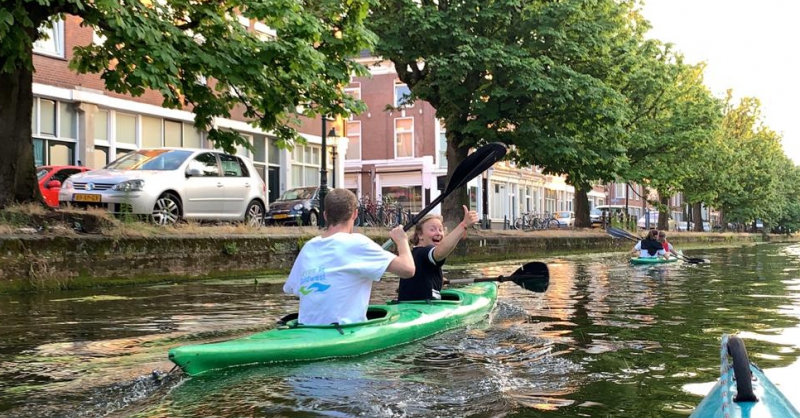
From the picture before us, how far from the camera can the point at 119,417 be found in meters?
3.58

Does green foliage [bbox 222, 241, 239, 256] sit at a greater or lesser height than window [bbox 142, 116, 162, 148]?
lesser

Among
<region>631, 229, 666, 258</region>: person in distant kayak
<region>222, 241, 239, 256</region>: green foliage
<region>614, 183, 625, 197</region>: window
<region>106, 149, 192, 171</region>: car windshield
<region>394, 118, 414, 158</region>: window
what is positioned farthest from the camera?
<region>614, 183, 625, 197</region>: window

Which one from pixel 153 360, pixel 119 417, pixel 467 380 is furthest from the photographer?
pixel 153 360

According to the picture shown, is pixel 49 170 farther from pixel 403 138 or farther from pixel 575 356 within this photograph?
pixel 403 138

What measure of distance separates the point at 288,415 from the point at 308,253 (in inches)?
65.9

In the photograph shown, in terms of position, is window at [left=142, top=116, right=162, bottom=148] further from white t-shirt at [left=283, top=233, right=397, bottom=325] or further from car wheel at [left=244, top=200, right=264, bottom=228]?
white t-shirt at [left=283, top=233, right=397, bottom=325]

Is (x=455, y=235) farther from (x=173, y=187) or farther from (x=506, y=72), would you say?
(x=506, y=72)

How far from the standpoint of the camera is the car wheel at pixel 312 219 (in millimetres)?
20344

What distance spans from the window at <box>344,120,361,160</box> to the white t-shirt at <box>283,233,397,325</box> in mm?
39961

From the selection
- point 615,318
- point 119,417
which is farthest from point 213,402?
point 615,318

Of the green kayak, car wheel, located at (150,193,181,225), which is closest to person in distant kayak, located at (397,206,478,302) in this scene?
the green kayak

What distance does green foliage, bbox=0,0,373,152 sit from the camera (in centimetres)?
905

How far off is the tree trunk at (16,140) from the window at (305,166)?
57.5ft

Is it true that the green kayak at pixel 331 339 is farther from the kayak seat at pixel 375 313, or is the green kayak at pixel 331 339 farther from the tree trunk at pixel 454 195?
the tree trunk at pixel 454 195
